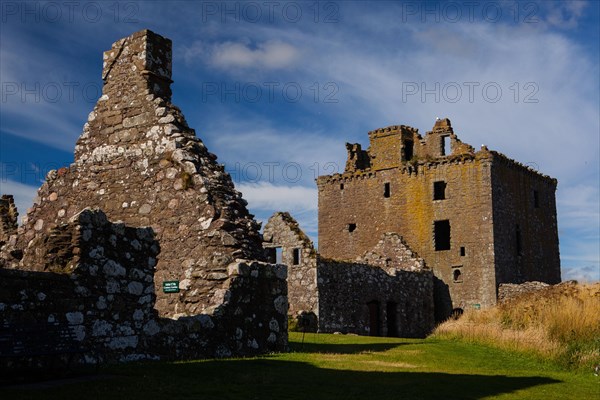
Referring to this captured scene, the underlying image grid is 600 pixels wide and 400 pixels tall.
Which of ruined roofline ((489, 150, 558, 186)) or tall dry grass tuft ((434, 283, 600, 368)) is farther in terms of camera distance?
ruined roofline ((489, 150, 558, 186))

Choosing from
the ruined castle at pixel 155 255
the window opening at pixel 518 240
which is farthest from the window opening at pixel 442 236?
the ruined castle at pixel 155 255

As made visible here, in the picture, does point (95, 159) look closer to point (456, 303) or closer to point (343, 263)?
point (343, 263)

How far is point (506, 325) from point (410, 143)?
22.8 meters

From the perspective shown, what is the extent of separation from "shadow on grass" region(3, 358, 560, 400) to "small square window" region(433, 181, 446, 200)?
2798cm

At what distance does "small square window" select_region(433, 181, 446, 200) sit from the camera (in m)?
38.6

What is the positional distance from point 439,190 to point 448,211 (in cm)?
150

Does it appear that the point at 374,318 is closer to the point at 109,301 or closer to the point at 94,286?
the point at 109,301

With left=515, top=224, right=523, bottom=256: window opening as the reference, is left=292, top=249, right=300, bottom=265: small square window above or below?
below

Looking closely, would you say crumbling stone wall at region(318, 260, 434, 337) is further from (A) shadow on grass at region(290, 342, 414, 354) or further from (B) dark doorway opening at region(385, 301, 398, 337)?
(A) shadow on grass at region(290, 342, 414, 354)

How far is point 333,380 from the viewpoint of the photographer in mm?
9367

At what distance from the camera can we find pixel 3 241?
15.5 metres

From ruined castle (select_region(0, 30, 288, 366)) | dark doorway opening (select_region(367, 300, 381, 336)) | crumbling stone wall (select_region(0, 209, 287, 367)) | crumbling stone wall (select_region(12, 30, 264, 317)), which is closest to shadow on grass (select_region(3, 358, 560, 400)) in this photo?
crumbling stone wall (select_region(0, 209, 287, 367))

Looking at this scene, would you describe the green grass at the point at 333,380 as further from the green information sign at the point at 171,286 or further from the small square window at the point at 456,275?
the small square window at the point at 456,275

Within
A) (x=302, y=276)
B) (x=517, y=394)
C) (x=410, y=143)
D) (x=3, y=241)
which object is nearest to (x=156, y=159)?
(x=3, y=241)
